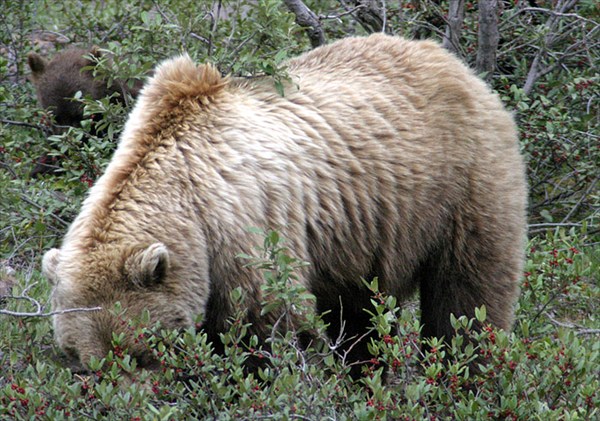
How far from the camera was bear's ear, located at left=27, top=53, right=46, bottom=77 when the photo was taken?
852cm

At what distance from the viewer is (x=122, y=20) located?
8.27 metres

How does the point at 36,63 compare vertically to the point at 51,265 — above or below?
below

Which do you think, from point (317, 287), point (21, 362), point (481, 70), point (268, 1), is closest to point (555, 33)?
point (481, 70)

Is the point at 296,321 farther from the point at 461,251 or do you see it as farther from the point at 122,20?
the point at 122,20

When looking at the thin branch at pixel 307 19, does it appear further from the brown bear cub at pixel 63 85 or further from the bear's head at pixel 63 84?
the bear's head at pixel 63 84

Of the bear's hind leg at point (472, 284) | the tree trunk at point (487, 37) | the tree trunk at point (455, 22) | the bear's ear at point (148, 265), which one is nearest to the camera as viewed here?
the bear's ear at point (148, 265)

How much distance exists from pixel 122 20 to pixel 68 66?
82 centimetres

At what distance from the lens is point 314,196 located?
4.69 meters

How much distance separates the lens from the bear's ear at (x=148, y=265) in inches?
156

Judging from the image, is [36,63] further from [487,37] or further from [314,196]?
[314,196]

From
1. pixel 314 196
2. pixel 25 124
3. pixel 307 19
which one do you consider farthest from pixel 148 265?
pixel 25 124

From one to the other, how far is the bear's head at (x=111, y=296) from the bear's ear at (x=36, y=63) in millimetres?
4787

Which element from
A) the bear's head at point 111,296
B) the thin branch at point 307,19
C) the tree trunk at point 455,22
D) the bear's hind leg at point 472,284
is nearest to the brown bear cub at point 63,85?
the thin branch at point 307,19

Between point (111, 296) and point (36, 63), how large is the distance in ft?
16.5
